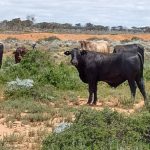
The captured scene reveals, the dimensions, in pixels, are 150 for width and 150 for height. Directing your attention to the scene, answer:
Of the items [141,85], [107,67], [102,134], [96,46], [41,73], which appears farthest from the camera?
[96,46]

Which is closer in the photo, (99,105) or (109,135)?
(109,135)

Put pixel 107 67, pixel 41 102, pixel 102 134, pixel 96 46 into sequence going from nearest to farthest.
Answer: pixel 102 134 < pixel 41 102 < pixel 107 67 < pixel 96 46

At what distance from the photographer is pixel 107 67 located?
14.6 m

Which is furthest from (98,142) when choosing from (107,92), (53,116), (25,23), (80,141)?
(25,23)

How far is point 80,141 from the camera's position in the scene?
7.74m

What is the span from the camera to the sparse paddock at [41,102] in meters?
9.68

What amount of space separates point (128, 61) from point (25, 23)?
8632 centimetres

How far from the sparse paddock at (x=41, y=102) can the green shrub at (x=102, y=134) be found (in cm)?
90

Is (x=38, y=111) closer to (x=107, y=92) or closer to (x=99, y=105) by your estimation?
(x=99, y=105)

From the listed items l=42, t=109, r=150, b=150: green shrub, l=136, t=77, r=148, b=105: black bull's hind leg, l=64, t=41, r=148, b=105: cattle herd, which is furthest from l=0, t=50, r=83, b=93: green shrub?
l=42, t=109, r=150, b=150: green shrub

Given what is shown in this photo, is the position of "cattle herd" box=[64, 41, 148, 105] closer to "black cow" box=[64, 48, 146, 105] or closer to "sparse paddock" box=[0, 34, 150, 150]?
"black cow" box=[64, 48, 146, 105]

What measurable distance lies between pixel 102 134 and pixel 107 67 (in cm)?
677

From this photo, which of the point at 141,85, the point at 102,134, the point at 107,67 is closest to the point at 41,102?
the point at 107,67

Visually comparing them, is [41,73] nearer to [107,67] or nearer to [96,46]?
[107,67]
